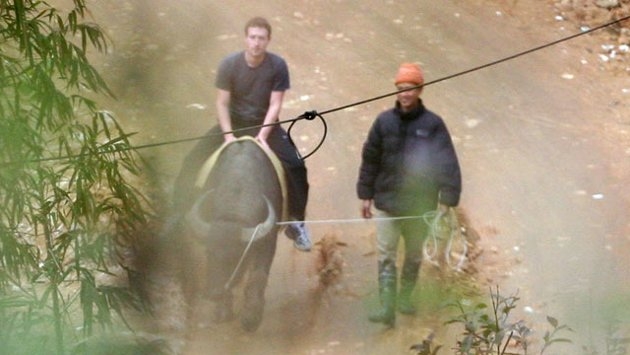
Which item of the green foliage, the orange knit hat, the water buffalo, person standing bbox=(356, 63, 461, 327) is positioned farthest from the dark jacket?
the green foliage

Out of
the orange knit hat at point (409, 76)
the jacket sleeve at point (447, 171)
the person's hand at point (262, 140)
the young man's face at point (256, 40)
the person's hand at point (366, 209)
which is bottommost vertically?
the person's hand at point (366, 209)

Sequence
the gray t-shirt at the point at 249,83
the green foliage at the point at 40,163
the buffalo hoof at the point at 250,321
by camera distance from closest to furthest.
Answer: the green foliage at the point at 40,163 → the gray t-shirt at the point at 249,83 → the buffalo hoof at the point at 250,321

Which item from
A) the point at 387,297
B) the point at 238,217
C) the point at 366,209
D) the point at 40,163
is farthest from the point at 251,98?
the point at 40,163

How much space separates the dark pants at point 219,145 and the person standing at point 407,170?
383 millimetres

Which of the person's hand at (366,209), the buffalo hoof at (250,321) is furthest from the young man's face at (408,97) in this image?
the buffalo hoof at (250,321)

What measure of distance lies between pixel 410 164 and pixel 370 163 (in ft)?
0.81

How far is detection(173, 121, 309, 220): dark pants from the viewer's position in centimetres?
614

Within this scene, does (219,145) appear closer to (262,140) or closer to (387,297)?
(262,140)

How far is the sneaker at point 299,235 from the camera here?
6.50m

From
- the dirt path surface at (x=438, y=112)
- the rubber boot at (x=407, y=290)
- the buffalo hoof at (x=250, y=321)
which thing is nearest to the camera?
the buffalo hoof at (x=250, y=321)

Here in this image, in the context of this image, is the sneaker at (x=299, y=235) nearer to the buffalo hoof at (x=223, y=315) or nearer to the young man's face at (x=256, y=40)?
the buffalo hoof at (x=223, y=315)

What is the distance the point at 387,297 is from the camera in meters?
6.28

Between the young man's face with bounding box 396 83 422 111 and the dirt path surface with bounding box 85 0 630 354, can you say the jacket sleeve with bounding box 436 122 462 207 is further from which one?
the dirt path surface with bounding box 85 0 630 354

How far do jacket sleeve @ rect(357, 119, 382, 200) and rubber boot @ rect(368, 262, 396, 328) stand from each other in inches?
16.9
